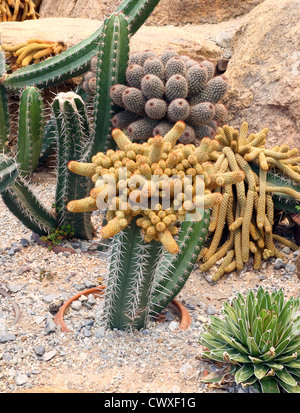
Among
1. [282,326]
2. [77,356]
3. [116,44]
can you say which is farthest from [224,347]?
[116,44]

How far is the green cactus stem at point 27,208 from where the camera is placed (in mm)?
3388

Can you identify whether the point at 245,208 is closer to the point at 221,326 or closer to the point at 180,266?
the point at 180,266

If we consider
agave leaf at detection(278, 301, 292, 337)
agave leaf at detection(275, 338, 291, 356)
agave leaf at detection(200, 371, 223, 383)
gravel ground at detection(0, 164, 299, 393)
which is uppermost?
agave leaf at detection(278, 301, 292, 337)

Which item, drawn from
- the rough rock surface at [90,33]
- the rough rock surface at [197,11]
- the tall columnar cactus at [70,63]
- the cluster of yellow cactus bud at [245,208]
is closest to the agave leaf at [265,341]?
the cluster of yellow cactus bud at [245,208]

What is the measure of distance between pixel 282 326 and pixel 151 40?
398 centimetres

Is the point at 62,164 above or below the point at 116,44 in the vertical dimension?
below

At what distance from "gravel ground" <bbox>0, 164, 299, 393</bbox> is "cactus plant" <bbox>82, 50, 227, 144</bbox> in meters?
1.05

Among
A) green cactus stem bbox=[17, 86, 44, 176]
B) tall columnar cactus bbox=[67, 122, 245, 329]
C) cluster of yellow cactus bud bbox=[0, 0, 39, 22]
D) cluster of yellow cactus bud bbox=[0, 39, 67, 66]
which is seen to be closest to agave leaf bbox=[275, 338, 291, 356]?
tall columnar cactus bbox=[67, 122, 245, 329]

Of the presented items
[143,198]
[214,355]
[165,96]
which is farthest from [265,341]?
[165,96]

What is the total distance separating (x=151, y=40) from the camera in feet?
17.9

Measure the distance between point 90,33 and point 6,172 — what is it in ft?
9.43

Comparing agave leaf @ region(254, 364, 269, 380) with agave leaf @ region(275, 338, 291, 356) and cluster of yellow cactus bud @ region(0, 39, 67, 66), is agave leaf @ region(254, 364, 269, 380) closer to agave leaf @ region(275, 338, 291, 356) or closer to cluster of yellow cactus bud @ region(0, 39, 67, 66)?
agave leaf @ region(275, 338, 291, 356)

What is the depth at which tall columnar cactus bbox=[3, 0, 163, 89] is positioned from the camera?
3.87 meters

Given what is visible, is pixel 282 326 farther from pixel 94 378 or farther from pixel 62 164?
pixel 62 164
